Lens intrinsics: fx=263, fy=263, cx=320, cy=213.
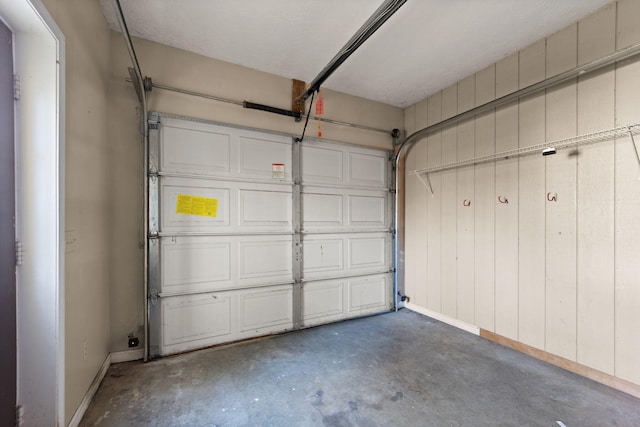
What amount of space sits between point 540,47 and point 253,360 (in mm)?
3829

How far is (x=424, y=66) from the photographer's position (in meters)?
2.81

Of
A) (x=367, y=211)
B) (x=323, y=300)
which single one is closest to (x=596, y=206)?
(x=367, y=211)

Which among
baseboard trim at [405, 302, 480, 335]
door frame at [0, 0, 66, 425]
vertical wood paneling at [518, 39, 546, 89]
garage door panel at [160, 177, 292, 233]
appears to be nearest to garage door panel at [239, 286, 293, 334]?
garage door panel at [160, 177, 292, 233]

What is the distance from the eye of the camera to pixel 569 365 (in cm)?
220

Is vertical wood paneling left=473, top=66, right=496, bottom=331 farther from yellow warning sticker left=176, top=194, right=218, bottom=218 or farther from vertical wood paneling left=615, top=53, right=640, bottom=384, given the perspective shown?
yellow warning sticker left=176, top=194, right=218, bottom=218

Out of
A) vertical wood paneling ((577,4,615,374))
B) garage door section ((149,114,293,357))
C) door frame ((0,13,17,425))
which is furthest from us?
garage door section ((149,114,293,357))

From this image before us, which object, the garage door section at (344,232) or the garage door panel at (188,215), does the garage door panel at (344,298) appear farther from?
the garage door panel at (188,215)

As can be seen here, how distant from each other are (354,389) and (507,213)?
7.18ft

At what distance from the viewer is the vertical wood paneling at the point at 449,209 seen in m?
3.12

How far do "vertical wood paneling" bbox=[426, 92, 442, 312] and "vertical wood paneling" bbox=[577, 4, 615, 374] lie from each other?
51.3 inches

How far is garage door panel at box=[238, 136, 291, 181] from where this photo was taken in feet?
9.02

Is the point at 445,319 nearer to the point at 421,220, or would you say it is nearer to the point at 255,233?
the point at 421,220

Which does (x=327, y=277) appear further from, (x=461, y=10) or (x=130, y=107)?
(x=461, y=10)

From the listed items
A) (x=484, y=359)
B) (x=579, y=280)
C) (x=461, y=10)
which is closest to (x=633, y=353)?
(x=579, y=280)
